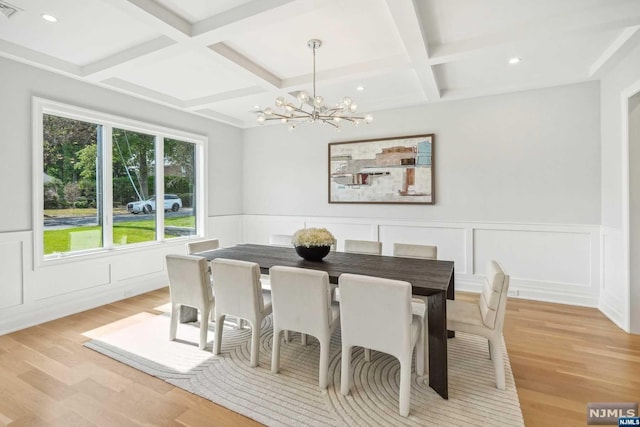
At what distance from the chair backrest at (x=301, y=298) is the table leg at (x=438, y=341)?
71 centimetres

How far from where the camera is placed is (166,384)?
2.25m

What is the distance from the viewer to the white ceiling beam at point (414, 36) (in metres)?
2.22

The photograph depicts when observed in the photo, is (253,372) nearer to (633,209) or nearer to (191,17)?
(191,17)

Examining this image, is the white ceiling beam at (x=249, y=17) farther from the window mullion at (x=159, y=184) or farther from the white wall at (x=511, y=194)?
the white wall at (x=511, y=194)

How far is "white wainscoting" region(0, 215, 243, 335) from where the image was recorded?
3131mm

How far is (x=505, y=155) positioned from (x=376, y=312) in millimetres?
3302

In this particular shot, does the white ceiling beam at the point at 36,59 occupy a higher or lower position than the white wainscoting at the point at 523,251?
higher

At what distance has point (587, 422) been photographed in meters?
1.84

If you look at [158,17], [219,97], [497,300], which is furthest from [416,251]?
[219,97]

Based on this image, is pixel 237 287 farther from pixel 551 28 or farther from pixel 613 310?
pixel 613 310

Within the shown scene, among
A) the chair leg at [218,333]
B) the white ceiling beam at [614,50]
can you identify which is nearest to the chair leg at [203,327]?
the chair leg at [218,333]

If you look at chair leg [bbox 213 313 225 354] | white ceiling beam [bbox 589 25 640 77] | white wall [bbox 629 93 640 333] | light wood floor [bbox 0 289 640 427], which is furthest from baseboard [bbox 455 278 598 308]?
chair leg [bbox 213 313 225 354]

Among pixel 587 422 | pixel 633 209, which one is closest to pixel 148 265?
pixel 587 422

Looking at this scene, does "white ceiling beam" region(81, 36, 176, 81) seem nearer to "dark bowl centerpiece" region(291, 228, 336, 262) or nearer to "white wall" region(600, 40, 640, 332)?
"dark bowl centerpiece" region(291, 228, 336, 262)
